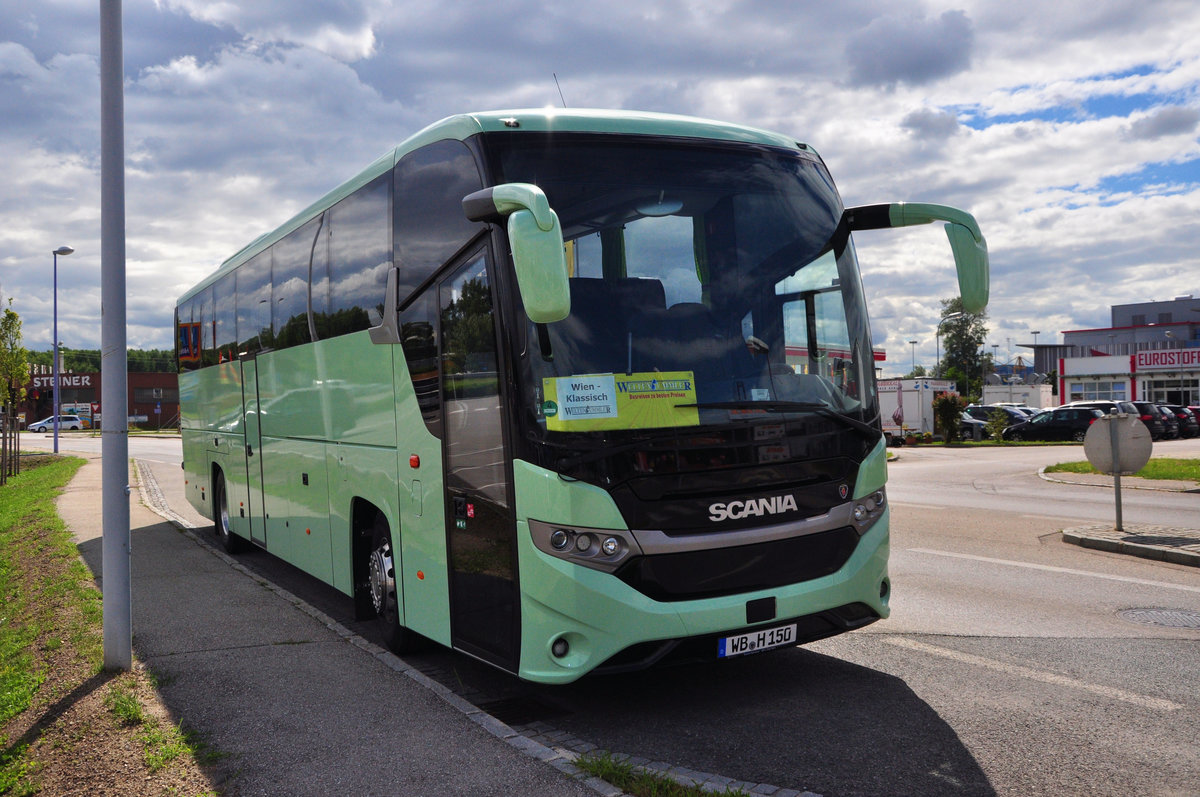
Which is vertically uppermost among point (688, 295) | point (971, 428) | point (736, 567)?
point (688, 295)

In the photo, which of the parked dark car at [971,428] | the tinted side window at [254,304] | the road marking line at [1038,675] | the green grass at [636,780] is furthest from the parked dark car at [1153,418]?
the green grass at [636,780]

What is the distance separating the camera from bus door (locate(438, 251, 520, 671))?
5074 millimetres

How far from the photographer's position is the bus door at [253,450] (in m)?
10.2

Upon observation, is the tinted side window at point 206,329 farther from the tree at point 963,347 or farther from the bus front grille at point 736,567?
the tree at point 963,347

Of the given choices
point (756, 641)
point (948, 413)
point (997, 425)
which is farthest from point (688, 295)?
point (997, 425)

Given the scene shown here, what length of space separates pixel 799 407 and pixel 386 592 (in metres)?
3.29

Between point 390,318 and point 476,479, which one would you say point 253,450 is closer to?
point 390,318

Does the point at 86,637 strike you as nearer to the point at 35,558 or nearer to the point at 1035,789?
the point at 35,558

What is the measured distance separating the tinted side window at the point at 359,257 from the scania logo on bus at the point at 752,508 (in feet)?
9.48

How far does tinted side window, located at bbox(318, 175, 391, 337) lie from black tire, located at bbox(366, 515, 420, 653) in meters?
1.48

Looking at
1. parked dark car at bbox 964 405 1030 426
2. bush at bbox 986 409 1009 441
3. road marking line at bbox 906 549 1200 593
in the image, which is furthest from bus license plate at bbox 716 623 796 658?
parked dark car at bbox 964 405 1030 426

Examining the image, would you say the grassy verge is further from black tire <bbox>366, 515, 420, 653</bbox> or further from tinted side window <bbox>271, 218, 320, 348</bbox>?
tinted side window <bbox>271, 218, 320, 348</bbox>

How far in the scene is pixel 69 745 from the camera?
4.91 meters

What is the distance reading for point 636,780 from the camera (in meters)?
4.12
